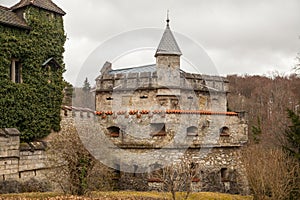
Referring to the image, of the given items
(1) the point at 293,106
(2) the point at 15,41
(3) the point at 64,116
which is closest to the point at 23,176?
(3) the point at 64,116

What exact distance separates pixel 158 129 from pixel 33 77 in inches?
223

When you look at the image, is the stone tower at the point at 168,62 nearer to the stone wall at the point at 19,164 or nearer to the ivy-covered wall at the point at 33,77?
the ivy-covered wall at the point at 33,77

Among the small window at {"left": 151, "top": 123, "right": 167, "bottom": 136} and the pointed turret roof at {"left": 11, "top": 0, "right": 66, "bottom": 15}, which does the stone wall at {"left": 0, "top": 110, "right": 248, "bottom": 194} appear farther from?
the pointed turret roof at {"left": 11, "top": 0, "right": 66, "bottom": 15}

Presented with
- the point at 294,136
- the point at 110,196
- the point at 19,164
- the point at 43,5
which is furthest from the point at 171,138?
the point at 43,5

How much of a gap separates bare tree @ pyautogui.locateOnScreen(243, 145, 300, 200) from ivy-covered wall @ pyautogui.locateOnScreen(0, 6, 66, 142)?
8539mm

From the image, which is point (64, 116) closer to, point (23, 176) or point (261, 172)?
point (23, 176)

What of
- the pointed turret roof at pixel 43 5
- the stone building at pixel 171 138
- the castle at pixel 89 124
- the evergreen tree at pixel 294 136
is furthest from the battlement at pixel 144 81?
the evergreen tree at pixel 294 136

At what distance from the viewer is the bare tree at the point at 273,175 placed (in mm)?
12773

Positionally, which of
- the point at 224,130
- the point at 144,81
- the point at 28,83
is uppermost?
the point at 144,81

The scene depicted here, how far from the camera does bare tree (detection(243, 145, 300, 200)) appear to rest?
41.9ft

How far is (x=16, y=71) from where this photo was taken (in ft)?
50.4

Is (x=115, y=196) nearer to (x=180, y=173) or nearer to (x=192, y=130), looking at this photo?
(x=180, y=173)

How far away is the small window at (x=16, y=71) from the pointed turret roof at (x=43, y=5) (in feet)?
8.33

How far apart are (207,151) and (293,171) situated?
4269 millimetres
